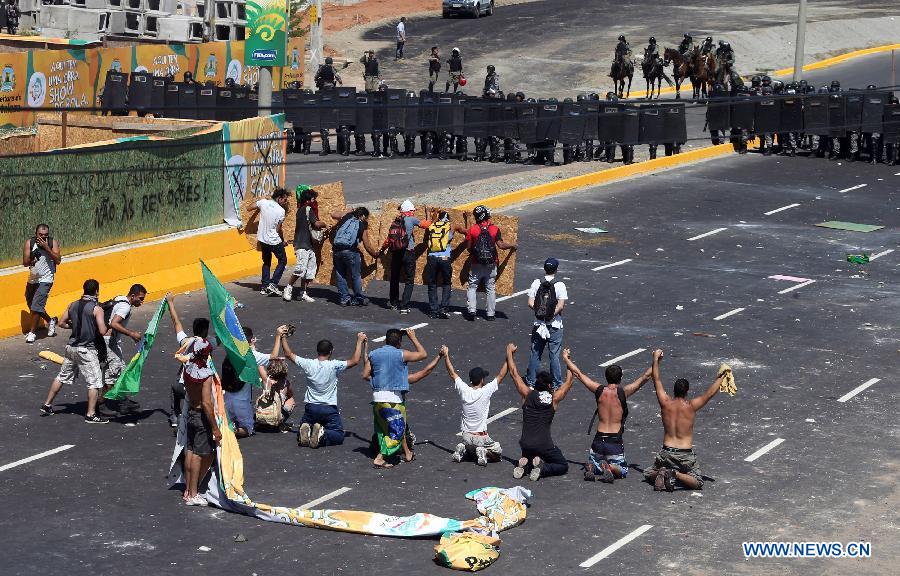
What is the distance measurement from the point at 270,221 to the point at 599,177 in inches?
491

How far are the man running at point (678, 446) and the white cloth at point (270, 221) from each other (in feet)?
31.7

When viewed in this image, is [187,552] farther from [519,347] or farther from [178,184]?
[178,184]

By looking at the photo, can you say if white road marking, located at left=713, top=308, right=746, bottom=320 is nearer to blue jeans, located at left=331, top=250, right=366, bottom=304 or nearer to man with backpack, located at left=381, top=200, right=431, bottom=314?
man with backpack, located at left=381, top=200, right=431, bottom=314

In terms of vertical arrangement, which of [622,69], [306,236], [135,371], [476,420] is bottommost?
[476,420]

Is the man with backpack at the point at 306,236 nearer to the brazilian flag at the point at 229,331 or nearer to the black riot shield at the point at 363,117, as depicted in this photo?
the brazilian flag at the point at 229,331

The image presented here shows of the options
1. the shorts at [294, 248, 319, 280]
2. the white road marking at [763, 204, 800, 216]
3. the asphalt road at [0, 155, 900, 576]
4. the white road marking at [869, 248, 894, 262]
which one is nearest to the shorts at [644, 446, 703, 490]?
the asphalt road at [0, 155, 900, 576]

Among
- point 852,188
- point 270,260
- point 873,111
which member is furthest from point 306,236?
point 873,111

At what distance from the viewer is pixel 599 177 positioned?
35.3 metres

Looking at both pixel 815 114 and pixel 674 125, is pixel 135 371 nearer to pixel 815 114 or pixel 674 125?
pixel 674 125

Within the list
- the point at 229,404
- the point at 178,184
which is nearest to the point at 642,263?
the point at 178,184

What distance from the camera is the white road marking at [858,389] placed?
2011cm

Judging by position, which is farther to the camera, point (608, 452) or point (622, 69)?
point (622, 69)

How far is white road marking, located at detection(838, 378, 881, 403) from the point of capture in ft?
66.0

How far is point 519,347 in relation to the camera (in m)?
22.5
